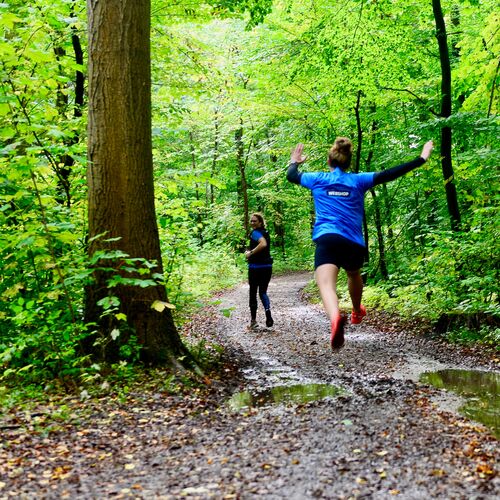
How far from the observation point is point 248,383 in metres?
6.18

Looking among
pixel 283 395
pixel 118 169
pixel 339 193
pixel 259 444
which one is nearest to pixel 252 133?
pixel 118 169

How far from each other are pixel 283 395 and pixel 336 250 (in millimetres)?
1668

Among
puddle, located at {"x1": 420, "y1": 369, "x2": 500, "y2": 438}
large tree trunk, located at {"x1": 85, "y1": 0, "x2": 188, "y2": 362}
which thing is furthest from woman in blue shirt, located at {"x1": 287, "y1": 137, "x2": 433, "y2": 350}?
large tree trunk, located at {"x1": 85, "y1": 0, "x2": 188, "y2": 362}

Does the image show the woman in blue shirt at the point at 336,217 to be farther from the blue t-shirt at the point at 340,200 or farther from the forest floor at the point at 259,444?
the forest floor at the point at 259,444

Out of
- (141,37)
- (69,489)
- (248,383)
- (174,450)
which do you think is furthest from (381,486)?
(141,37)

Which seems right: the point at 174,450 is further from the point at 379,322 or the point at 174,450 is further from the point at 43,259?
the point at 379,322

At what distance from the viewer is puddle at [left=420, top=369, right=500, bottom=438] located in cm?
438

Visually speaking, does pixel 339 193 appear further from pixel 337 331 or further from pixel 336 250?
pixel 337 331

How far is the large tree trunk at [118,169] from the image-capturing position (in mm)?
5926

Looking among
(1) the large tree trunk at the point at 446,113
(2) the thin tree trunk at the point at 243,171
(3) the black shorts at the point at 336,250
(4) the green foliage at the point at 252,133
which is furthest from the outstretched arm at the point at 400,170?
(2) the thin tree trunk at the point at 243,171

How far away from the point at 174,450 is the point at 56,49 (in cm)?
865

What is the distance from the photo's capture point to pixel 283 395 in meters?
5.53

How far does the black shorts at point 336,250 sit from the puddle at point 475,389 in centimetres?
172

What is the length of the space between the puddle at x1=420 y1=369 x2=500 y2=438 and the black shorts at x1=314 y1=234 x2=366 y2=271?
172 cm
